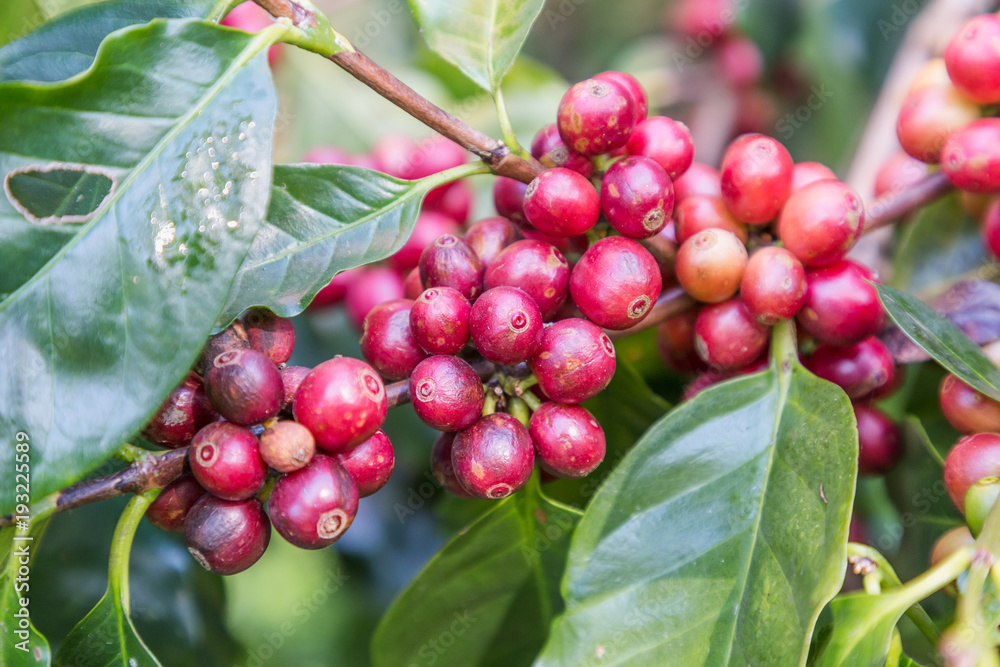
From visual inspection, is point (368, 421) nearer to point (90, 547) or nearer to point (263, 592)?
point (90, 547)

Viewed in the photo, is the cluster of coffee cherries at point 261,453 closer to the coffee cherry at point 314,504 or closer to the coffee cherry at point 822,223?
the coffee cherry at point 314,504

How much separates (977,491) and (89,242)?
121cm

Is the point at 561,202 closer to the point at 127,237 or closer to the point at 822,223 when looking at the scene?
the point at 822,223

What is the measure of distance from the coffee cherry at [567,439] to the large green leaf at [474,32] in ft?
1.79

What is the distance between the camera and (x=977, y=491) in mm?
992

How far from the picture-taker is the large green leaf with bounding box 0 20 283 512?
85 cm

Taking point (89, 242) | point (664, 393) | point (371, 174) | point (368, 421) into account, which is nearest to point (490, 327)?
point (368, 421)

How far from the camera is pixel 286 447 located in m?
0.90

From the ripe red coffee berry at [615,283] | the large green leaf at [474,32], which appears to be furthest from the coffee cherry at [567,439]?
the large green leaf at [474,32]

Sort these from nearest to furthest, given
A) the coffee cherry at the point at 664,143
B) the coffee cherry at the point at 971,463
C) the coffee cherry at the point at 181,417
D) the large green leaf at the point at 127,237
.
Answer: the large green leaf at the point at 127,237
the coffee cherry at the point at 181,417
the coffee cherry at the point at 971,463
the coffee cherry at the point at 664,143

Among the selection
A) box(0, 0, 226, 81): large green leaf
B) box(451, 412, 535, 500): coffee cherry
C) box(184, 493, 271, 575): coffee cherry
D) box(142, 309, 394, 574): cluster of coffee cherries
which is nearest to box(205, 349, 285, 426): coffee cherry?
box(142, 309, 394, 574): cluster of coffee cherries

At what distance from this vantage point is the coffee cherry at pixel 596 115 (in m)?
1.08

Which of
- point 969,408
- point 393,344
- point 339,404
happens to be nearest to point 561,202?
point 393,344

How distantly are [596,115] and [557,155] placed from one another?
0.11 metres
